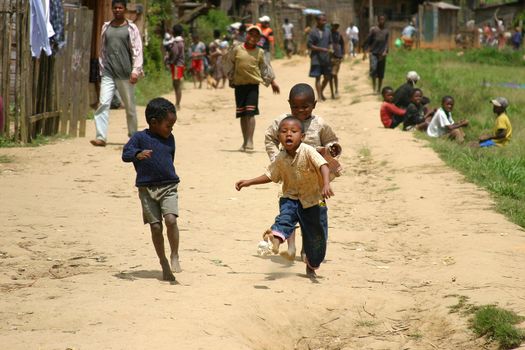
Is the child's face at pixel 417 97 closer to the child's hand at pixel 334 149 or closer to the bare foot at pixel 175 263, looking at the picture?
the child's hand at pixel 334 149

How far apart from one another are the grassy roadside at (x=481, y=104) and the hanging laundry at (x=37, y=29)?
5.46 m

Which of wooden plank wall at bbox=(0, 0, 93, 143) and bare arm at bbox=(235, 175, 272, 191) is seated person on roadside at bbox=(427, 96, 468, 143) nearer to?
wooden plank wall at bbox=(0, 0, 93, 143)

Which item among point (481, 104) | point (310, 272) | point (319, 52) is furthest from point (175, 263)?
point (481, 104)

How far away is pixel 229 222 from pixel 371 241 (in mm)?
1319

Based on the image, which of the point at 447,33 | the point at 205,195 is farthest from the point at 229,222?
the point at 447,33

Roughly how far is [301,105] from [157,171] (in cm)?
122

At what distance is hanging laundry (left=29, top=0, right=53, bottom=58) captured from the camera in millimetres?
11992

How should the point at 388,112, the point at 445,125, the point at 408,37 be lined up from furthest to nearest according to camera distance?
the point at 408,37 < the point at 388,112 < the point at 445,125

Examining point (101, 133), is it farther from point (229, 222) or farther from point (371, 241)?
point (371, 241)

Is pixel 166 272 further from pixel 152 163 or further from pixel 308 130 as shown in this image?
pixel 308 130

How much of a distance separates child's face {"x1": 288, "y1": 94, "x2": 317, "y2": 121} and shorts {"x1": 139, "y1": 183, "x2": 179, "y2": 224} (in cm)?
114

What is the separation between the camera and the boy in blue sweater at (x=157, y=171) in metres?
6.25

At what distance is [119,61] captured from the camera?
1229 centimetres

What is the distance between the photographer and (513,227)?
8.67 meters
